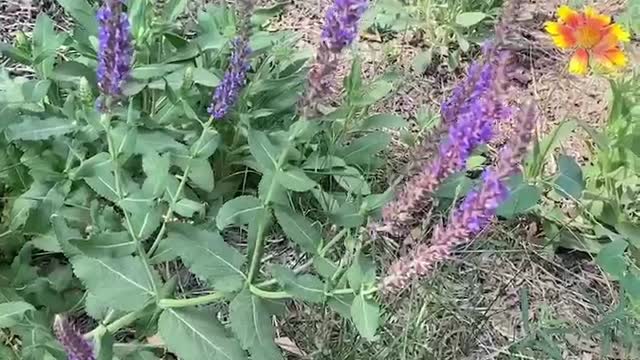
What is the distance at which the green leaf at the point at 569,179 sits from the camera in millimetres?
2484

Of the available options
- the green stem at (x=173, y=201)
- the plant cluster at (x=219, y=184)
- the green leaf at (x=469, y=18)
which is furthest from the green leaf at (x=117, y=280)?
the green leaf at (x=469, y=18)

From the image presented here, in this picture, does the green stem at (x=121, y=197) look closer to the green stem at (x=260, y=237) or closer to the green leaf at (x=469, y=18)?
the green stem at (x=260, y=237)

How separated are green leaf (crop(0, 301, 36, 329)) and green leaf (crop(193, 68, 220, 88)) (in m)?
0.75

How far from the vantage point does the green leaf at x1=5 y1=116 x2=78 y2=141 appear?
219 centimetres

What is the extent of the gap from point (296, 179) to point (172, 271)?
2.10 feet

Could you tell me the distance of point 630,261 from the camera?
262 cm

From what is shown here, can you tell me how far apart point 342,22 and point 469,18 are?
5.38ft

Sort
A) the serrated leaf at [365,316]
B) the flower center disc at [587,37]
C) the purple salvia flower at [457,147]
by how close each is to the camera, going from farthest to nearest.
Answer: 1. the flower center disc at [587,37]
2. the serrated leaf at [365,316]
3. the purple salvia flower at [457,147]

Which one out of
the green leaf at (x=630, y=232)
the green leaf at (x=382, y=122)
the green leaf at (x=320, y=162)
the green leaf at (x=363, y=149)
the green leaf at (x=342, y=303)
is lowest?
the green leaf at (x=630, y=232)

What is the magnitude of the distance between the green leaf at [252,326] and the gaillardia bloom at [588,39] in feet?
4.57

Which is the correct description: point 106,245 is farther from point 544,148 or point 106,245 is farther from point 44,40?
point 544,148

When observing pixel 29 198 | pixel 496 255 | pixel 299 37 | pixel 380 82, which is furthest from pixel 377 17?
pixel 29 198

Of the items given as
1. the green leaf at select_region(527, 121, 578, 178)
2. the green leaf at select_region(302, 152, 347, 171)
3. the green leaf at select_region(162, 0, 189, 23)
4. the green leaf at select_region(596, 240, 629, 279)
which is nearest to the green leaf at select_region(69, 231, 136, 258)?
A: the green leaf at select_region(302, 152, 347, 171)

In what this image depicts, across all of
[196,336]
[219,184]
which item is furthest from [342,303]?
[219,184]
